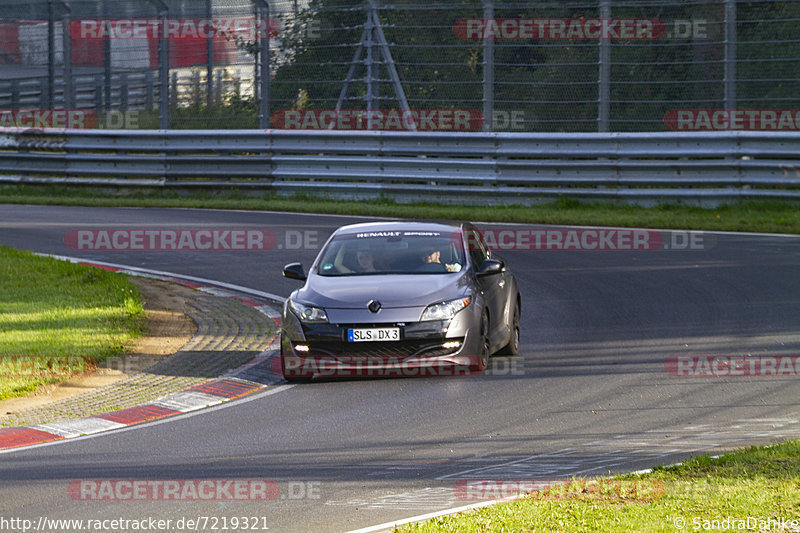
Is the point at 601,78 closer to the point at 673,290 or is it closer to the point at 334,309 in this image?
the point at 673,290

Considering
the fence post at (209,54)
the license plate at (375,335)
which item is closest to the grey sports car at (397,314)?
the license plate at (375,335)

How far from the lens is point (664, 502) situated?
6.48m

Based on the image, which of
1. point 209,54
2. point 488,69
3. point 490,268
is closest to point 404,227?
point 490,268

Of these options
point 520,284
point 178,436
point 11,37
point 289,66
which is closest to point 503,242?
point 520,284

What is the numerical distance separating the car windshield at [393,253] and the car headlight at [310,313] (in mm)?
773

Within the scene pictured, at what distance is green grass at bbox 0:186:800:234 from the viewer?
2002 centimetres

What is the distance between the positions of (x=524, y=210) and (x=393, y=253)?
1042 centimetres

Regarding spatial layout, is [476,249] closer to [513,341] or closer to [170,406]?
[513,341]

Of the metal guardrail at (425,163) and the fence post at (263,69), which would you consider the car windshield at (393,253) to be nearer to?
the metal guardrail at (425,163)

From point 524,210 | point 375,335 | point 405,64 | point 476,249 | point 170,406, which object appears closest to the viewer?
point 170,406

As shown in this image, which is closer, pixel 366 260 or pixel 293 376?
pixel 293 376

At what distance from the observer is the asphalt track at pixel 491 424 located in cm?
720

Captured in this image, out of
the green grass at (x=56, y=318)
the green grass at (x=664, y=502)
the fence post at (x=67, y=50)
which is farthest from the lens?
the fence post at (x=67, y=50)

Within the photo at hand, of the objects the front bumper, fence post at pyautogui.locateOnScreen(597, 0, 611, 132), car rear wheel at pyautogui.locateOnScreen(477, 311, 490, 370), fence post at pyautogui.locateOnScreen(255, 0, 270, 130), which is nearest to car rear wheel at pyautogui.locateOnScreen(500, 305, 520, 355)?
car rear wheel at pyautogui.locateOnScreen(477, 311, 490, 370)
